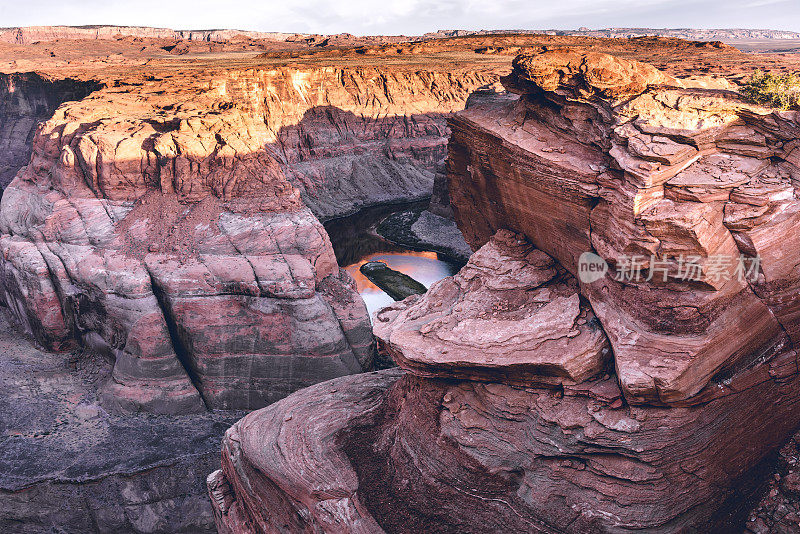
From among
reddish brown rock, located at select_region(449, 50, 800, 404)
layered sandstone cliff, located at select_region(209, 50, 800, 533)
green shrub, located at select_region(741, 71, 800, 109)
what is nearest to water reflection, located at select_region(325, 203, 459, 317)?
layered sandstone cliff, located at select_region(209, 50, 800, 533)

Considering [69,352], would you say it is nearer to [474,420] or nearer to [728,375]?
[474,420]

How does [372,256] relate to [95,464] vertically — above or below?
below

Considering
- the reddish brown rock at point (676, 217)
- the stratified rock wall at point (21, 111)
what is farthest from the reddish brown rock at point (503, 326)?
the stratified rock wall at point (21, 111)

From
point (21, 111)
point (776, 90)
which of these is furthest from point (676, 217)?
point (21, 111)

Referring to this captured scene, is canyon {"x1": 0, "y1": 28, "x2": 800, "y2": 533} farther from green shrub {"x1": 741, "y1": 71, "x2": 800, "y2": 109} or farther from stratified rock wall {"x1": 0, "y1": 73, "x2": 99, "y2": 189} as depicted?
stratified rock wall {"x1": 0, "y1": 73, "x2": 99, "y2": 189}

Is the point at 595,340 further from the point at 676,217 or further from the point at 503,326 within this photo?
the point at 676,217

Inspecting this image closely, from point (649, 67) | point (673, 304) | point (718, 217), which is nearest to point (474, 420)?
point (673, 304)
